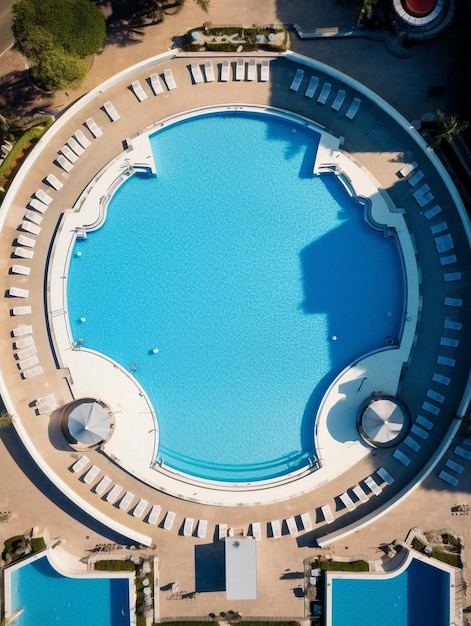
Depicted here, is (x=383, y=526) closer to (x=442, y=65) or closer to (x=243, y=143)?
(x=243, y=143)

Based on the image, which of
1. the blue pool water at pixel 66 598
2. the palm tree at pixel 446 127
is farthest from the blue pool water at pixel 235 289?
the blue pool water at pixel 66 598

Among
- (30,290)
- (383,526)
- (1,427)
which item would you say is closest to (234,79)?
(30,290)

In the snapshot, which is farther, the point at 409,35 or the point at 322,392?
the point at 322,392

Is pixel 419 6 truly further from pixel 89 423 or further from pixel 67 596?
pixel 67 596

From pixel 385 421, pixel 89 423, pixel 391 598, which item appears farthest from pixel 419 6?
pixel 391 598

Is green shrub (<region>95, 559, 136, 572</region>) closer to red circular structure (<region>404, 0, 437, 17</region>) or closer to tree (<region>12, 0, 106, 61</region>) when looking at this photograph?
tree (<region>12, 0, 106, 61</region>)
